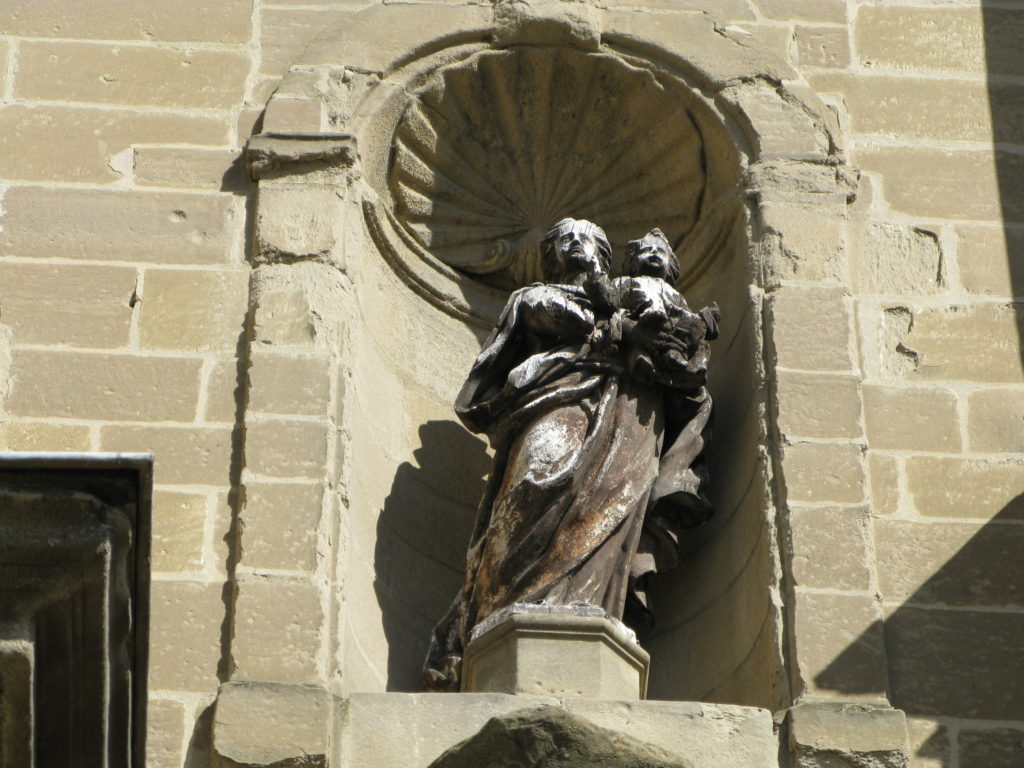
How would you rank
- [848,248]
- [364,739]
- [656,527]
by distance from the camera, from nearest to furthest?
[364,739], [656,527], [848,248]

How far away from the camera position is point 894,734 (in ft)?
17.2

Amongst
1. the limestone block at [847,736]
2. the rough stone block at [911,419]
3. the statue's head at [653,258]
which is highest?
the statue's head at [653,258]

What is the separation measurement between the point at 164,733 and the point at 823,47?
2.96 metres

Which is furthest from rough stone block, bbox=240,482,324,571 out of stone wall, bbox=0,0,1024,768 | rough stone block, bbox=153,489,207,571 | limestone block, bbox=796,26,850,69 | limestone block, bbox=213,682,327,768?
limestone block, bbox=796,26,850,69

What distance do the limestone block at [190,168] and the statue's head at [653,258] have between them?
42.7 inches

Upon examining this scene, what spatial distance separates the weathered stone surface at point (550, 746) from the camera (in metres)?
4.77

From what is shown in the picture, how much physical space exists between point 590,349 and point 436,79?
Result: 1.15 m

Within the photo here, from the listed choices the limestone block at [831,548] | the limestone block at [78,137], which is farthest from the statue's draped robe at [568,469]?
the limestone block at [78,137]

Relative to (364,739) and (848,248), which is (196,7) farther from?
(364,739)

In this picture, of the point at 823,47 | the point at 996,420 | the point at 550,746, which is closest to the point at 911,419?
the point at 996,420

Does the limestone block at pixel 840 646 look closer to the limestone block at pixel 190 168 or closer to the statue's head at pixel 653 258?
the statue's head at pixel 653 258

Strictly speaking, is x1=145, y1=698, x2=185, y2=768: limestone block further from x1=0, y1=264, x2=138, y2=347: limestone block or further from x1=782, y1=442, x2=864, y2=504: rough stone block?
x1=782, y1=442, x2=864, y2=504: rough stone block

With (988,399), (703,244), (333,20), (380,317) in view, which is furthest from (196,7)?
(988,399)

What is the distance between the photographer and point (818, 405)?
5910 mm
